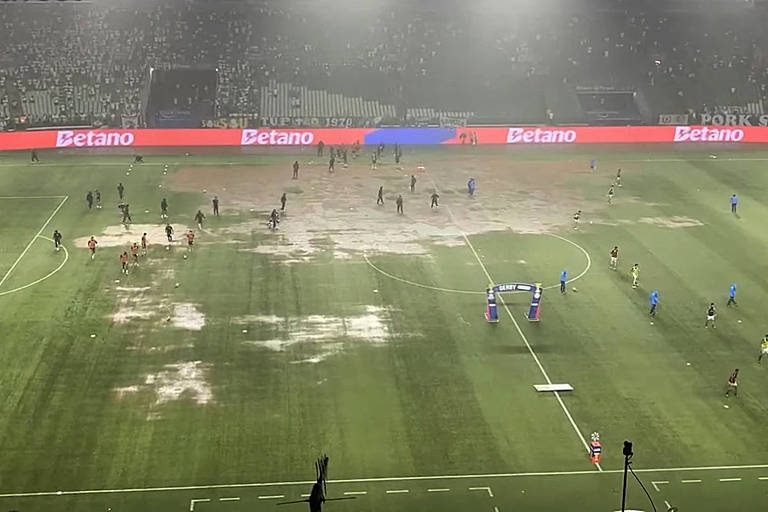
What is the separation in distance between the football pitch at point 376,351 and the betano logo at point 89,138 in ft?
42.6

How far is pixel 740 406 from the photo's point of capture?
114 ft

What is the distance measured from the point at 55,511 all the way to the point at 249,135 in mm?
55782

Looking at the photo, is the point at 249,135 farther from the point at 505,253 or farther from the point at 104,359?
the point at 104,359

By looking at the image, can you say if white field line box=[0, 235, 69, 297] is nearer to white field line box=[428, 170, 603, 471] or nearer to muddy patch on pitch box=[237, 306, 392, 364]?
muddy patch on pitch box=[237, 306, 392, 364]

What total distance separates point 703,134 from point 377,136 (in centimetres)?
3057

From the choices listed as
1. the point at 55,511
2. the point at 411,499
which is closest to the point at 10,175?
the point at 55,511

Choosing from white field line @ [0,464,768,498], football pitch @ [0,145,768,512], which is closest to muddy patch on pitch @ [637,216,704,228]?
football pitch @ [0,145,768,512]

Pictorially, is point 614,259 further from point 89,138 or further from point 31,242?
point 89,138

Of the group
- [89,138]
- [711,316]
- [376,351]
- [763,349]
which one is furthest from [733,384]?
[89,138]

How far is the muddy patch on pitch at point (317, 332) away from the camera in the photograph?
39031 mm

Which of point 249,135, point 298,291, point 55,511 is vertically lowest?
point 55,511

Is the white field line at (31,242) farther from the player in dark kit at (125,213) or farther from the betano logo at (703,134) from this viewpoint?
the betano logo at (703,134)

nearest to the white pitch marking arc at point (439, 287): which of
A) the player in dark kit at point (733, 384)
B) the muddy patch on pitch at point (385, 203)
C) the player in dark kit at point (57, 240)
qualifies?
the muddy patch on pitch at point (385, 203)

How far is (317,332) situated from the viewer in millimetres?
40844
